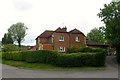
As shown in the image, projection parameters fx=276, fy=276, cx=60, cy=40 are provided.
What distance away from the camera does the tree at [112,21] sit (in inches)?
1980

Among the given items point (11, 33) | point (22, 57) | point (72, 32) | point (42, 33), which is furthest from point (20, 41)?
point (22, 57)

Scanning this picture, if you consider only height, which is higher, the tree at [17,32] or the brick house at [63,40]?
the tree at [17,32]

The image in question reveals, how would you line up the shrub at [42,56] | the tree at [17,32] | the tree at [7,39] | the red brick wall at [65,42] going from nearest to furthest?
the shrub at [42,56], the red brick wall at [65,42], the tree at [7,39], the tree at [17,32]

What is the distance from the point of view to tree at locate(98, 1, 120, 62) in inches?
1980

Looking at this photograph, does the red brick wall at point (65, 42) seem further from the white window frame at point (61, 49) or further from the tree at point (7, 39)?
the tree at point (7, 39)

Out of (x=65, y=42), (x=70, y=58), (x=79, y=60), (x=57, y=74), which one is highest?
(x=65, y=42)

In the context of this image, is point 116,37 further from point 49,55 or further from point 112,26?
point 49,55

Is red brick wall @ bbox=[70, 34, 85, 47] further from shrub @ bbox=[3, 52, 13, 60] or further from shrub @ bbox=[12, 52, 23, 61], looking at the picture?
shrub @ bbox=[12, 52, 23, 61]

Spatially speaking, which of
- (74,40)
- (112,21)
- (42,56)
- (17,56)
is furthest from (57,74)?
(74,40)

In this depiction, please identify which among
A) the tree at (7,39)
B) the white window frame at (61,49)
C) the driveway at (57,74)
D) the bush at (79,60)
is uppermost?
the tree at (7,39)

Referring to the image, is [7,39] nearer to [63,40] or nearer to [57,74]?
[63,40]

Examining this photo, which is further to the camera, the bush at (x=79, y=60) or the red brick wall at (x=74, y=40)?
the red brick wall at (x=74, y=40)

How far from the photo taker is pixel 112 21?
51062mm

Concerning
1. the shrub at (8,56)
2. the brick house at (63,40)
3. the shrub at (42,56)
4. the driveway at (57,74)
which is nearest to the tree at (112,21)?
the shrub at (42,56)
